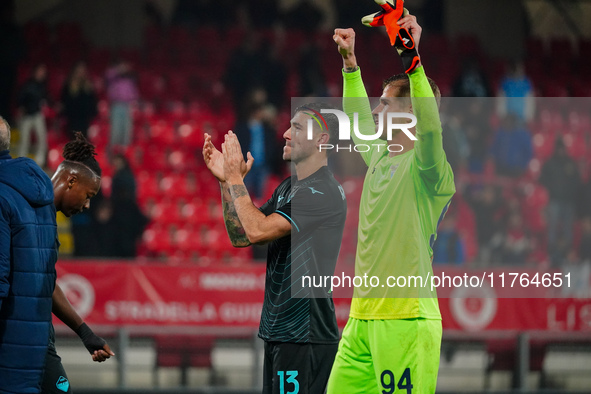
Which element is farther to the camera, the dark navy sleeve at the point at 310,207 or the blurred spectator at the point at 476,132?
the blurred spectator at the point at 476,132

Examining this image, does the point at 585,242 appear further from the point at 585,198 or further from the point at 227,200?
the point at 227,200

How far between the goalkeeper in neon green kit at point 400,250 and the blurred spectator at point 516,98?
9948 millimetres

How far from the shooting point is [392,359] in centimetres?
384

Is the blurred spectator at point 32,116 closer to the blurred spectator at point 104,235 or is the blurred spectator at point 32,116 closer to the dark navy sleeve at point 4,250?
the blurred spectator at point 104,235

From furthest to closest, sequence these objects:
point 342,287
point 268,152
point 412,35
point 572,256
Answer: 1. point 268,152
2. point 572,256
3. point 342,287
4. point 412,35

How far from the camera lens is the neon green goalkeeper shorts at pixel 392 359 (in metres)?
3.81

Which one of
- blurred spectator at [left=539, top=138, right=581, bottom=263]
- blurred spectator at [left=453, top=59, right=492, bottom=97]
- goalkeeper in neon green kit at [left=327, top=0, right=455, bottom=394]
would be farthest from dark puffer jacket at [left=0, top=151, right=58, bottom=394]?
blurred spectator at [left=453, top=59, right=492, bottom=97]

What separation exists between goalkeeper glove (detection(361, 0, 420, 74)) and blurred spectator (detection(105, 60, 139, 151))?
978cm

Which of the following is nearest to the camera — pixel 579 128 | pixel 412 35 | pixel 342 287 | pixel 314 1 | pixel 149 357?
pixel 412 35

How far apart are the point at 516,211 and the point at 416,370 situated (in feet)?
26.1

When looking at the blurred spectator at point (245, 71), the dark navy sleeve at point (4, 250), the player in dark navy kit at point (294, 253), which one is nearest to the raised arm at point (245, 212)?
the player in dark navy kit at point (294, 253)

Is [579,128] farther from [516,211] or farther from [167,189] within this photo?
[167,189]

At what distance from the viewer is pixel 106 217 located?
10.2 metres

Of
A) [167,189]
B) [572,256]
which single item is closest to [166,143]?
[167,189]
